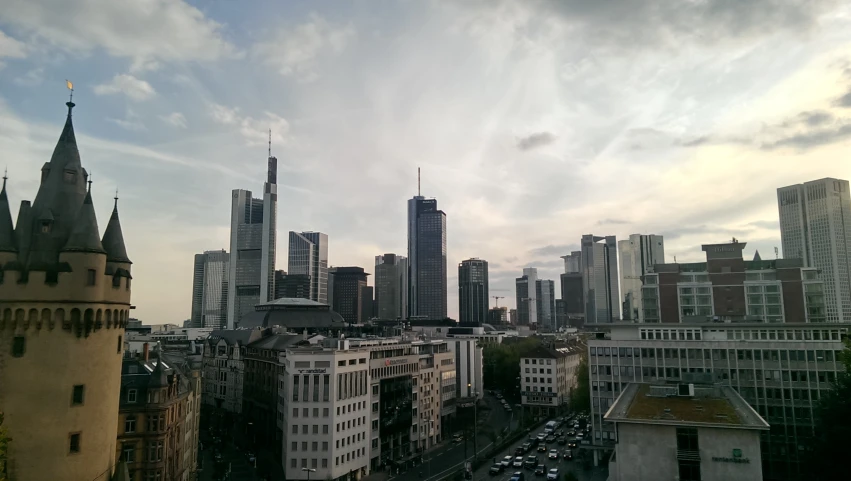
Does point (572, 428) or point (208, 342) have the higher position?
point (208, 342)

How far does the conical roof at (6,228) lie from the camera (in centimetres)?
4028

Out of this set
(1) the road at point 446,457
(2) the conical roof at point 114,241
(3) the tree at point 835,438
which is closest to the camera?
(2) the conical roof at point 114,241

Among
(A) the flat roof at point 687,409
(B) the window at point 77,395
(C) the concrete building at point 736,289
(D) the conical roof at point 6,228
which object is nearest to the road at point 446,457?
(A) the flat roof at point 687,409

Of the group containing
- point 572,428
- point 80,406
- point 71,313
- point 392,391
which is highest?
point 71,313

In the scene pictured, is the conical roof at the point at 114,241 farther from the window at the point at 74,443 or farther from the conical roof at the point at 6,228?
the window at the point at 74,443

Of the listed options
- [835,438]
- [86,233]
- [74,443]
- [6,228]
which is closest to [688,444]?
[835,438]

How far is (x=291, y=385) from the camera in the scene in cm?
8681

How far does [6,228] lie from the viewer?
4106 centimetres

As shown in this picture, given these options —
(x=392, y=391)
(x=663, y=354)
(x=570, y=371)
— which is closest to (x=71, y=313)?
(x=392, y=391)

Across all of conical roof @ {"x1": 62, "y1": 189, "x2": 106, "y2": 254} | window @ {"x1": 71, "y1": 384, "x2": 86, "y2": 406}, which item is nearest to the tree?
window @ {"x1": 71, "y1": 384, "x2": 86, "y2": 406}

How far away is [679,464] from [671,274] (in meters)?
88.7

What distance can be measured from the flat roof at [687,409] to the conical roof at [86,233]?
44879 millimetres

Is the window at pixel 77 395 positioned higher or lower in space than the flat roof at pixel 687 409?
higher

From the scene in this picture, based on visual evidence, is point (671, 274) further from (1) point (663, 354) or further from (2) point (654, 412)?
(2) point (654, 412)
